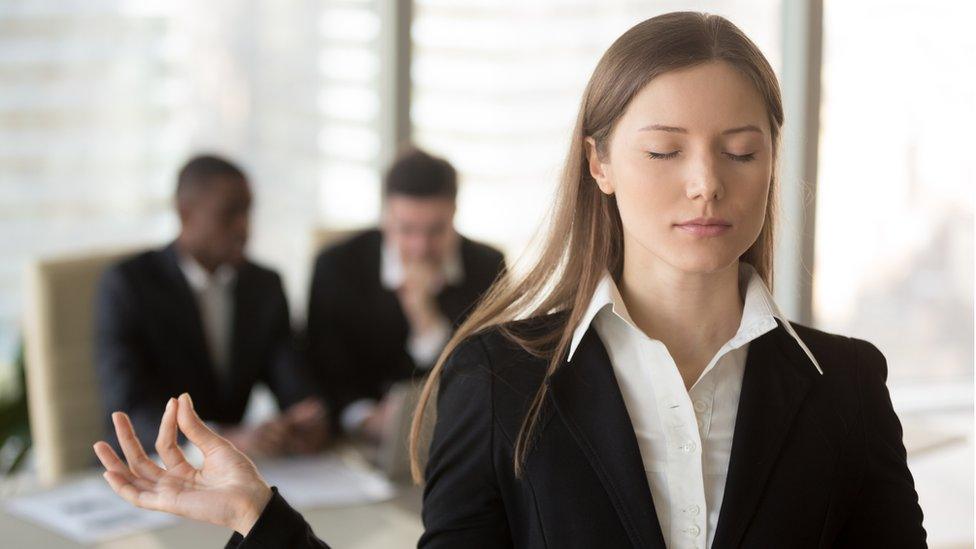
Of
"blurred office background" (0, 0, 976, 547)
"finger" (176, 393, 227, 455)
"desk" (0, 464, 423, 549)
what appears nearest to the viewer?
"finger" (176, 393, 227, 455)

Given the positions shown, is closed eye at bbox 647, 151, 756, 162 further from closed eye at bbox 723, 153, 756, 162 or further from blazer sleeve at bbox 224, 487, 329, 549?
blazer sleeve at bbox 224, 487, 329, 549

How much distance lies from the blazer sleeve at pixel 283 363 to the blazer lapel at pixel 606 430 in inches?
66.4

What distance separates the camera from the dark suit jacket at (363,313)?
3.08m

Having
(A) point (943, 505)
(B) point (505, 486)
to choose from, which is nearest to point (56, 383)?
(B) point (505, 486)

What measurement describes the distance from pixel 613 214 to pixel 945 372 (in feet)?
11.3

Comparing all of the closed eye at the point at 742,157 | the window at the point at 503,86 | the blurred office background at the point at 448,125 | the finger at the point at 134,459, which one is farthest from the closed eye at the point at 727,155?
the window at the point at 503,86

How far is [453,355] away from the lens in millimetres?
1415

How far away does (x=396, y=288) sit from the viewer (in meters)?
3.21

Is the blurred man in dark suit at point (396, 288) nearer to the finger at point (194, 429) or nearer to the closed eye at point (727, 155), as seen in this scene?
the finger at point (194, 429)

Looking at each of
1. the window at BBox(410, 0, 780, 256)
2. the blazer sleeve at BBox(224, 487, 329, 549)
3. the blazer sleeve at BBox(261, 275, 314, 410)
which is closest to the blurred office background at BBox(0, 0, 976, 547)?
the window at BBox(410, 0, 780, 256)

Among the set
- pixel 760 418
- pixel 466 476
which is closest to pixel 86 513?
pixel 466 476

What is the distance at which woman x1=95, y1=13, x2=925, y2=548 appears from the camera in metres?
1.27

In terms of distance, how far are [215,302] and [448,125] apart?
4.54 ft

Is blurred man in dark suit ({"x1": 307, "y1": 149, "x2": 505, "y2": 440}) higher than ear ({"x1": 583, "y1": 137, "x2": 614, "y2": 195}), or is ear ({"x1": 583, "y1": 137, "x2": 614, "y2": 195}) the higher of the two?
ear ({"x1": 583, "y1": 137, "x2": 614, "y2": 195})
